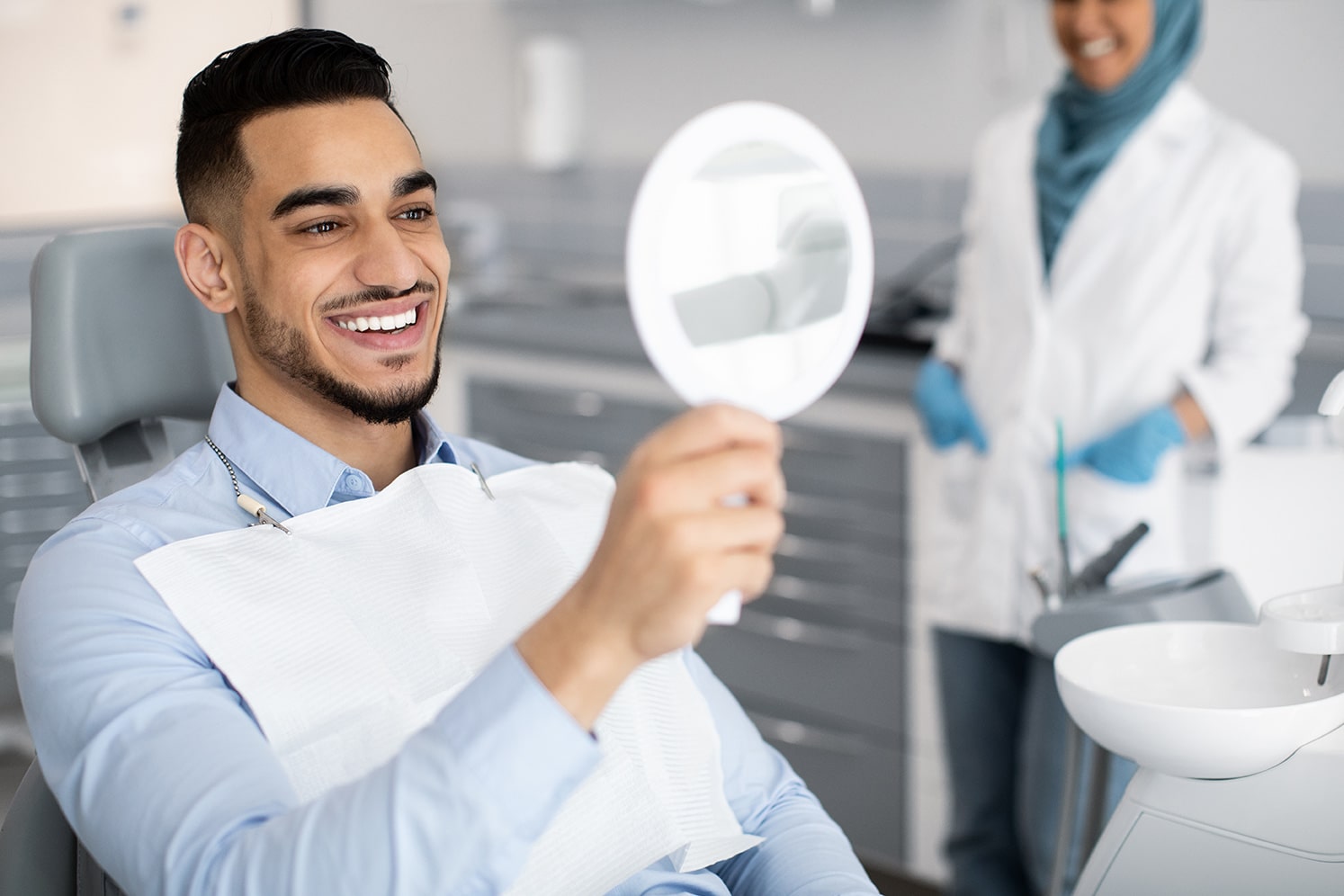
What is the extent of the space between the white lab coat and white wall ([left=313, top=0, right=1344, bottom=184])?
0.53 meters

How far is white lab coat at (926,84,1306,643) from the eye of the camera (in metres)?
1.84

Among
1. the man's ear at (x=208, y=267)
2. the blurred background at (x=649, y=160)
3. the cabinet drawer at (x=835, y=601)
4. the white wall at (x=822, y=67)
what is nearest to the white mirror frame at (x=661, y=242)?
the man's ear at (x=208, y=267)

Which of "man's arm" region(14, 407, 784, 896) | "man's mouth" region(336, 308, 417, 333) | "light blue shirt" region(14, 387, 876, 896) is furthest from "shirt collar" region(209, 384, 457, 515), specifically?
"man's arm" region(14, 407, 784, 896)

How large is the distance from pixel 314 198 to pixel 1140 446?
1.17 metres

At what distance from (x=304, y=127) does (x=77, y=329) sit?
28cm

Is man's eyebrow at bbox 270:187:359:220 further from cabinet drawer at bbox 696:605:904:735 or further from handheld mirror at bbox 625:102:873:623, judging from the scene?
cabinet drawer at bbox 696:605:904:735

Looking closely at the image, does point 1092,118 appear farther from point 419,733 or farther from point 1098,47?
point 419,733

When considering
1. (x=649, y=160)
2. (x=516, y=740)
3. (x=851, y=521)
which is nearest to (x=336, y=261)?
(x=516, y=740)

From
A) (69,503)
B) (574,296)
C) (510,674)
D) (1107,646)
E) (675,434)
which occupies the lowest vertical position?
(69,503)

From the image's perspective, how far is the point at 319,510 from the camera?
1090 millimetres

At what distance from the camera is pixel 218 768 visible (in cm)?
82

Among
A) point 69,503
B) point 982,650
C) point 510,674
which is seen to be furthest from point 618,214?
point 510,674

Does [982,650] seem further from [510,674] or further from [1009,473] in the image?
[510,674]

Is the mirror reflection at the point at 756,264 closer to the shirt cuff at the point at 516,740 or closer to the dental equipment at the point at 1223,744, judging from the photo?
the shirt cuff at the point at 516,740
